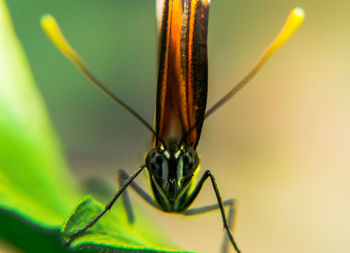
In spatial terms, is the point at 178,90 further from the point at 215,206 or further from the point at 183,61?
the point at 215,206

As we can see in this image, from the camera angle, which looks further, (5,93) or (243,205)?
(243,205)

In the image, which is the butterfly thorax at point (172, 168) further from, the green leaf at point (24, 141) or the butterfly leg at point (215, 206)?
the green leaf at point (24, 141)

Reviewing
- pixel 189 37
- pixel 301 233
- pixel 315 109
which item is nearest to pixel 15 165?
pixel 189 37

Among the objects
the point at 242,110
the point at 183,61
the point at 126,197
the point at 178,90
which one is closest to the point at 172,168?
the point at 178,90

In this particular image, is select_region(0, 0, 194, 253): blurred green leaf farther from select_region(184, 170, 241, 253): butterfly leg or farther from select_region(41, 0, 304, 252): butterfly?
select_region(184, 170, 241, 253): butterfly leg

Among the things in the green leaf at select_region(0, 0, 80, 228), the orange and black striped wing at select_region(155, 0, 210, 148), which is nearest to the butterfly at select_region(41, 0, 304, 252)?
the orange and black striped wing at select_region(155, 0, 210, 148)

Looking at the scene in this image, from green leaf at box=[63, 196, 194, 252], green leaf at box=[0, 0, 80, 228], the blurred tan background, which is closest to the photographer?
green leaf at box=[63, 196, 194, 252]

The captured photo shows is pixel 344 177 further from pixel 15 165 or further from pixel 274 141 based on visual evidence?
pixel 15 165
